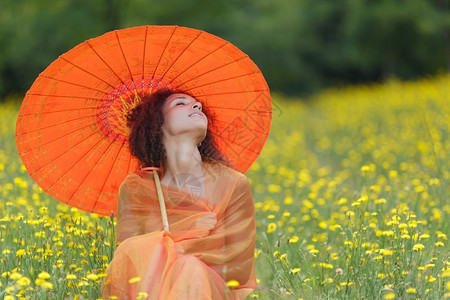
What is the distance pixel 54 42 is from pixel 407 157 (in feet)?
28.8

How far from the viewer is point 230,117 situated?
112 inches

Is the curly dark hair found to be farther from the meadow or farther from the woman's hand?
the meadow

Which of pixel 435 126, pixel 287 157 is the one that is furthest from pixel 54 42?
pixel 435 126

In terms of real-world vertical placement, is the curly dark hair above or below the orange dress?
above

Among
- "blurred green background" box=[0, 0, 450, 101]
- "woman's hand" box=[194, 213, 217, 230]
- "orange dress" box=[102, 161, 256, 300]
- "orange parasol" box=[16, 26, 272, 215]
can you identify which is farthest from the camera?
"blurred green background" box=[0, 0, 450, 101]

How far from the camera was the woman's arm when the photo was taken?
2543 millimetres

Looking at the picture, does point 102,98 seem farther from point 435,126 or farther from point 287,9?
point 287,9

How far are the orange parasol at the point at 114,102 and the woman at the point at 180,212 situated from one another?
101 mm

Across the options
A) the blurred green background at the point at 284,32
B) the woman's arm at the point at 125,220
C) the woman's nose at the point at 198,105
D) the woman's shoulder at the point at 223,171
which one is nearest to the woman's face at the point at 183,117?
the woman's nose at the point at 198,105

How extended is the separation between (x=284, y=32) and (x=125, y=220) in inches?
687

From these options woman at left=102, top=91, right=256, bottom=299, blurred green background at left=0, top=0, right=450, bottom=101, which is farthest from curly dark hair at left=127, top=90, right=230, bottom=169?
blurred green background at left=0, top=0, right=450, bottom=101

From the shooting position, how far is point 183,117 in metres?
2.57

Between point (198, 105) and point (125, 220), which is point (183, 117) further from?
point (125, 220)

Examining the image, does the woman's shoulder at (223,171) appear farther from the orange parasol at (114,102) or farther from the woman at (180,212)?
the orange parasol at (114,102)
